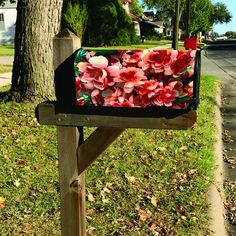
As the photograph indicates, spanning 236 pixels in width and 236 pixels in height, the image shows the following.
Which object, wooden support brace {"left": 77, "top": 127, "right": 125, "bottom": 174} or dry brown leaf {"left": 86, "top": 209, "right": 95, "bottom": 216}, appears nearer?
wooden support brace {"left": 77, "top": 127, "right": 125, "bottom": 174}

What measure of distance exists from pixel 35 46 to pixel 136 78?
5.32 meters

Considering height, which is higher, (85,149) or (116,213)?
(85,149)

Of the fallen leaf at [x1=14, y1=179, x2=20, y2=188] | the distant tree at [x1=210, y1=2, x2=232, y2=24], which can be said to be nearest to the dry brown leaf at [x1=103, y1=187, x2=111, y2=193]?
the fallen leaf at [x1=14, y1=179, x2=20, y2=188]

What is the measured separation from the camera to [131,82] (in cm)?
216

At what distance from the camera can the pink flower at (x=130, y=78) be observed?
214 centimetres

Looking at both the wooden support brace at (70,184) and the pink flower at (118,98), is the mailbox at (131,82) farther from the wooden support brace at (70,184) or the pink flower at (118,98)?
the wooden support brace at (70,184)

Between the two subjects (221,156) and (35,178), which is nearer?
(35,178)

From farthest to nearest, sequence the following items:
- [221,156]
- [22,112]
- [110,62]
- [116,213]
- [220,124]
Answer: [220,124]
[22,112]
[221,156]
[116,213]
[110,62]

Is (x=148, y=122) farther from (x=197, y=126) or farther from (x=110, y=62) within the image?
(x=197, y=126)

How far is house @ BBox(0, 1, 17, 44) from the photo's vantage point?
1815 inches

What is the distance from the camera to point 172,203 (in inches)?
167

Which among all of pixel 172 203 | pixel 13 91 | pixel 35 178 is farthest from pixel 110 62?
pixel 13 91

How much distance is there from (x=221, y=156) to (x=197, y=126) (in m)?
1.26

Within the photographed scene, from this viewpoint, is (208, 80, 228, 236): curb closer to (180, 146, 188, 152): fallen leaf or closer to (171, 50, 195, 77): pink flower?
(180, 146, 188, 152): fallen leaf
